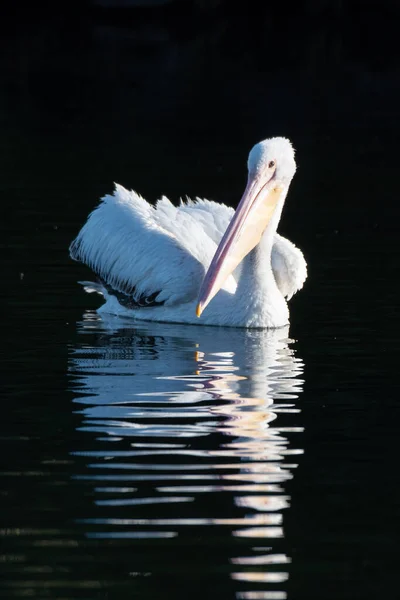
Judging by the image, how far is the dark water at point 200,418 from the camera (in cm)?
546

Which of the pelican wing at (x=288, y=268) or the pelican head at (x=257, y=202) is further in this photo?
the pelican wing at (x=288, y=268)

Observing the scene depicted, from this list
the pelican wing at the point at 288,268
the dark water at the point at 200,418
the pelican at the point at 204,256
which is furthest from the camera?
the pelican wing at the point at 288,268

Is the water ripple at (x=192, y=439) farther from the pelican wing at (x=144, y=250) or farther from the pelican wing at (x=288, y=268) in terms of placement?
the pelican wing at (x=288, y=268)

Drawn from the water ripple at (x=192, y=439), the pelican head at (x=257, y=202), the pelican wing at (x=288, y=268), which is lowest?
the water ripple at (x=192, y=439)

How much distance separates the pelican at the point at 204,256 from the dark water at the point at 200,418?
0.19 m

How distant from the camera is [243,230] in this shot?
9789mm

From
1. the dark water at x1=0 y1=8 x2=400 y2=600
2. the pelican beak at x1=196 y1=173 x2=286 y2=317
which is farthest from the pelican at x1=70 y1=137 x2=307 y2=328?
the dark water at x1=0 y1=8 x2=400 y2=600

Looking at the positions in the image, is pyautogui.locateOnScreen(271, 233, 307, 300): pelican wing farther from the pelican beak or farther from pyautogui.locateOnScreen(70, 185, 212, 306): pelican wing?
the pelican beak

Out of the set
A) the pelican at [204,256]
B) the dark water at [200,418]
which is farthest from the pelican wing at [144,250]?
the dark water at [200,418]

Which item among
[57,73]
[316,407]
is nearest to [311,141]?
[57,73]

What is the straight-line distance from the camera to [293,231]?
44.3 ft

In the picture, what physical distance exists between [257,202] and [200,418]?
2.76 meters

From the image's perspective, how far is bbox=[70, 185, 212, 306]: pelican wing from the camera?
1011 cm

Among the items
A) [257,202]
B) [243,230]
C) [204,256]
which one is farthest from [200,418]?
[204,256]
